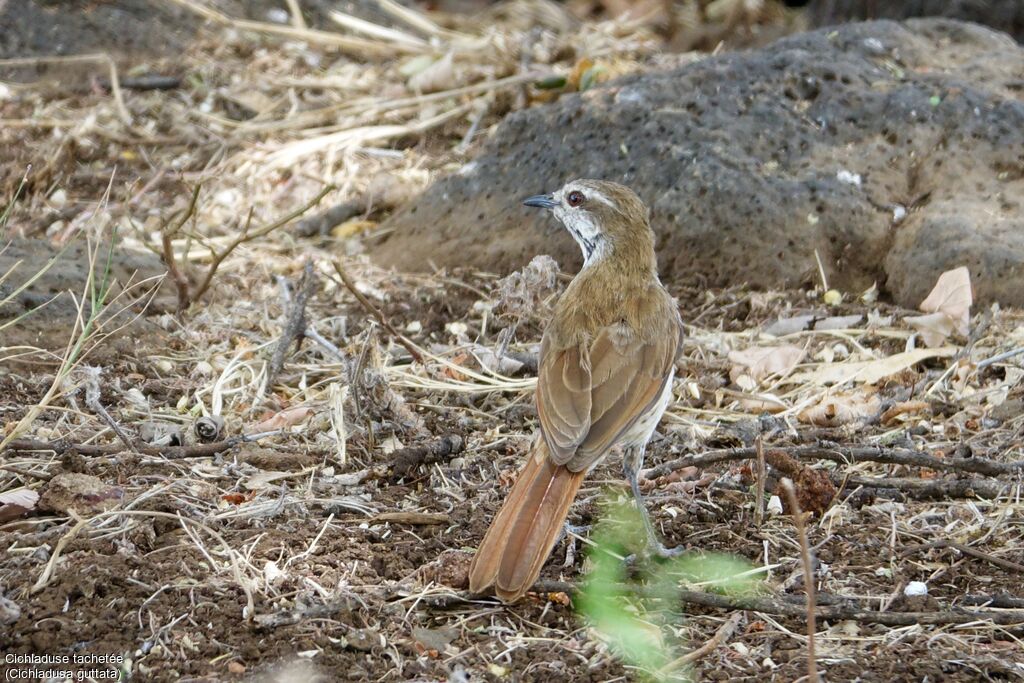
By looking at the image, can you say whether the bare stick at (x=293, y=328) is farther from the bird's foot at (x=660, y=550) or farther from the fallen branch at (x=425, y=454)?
the bird's foot at (x=660, y=550)

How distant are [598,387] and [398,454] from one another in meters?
0.94

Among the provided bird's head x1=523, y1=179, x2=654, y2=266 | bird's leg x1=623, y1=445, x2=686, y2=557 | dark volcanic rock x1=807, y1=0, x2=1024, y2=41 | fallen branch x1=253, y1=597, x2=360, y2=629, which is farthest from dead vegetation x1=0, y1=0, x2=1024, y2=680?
dark volcanic rock x1=807, y1=0, x2=1024, y2=41

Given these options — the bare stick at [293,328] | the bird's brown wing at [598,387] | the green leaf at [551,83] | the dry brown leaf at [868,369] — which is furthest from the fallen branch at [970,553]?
the green leaf at [551,83]

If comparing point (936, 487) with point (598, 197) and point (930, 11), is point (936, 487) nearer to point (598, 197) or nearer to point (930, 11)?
point (598, 197)

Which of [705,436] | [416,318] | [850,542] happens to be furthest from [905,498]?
[416,318]

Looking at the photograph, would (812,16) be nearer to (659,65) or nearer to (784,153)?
(659,65)

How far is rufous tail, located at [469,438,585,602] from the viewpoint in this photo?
4230mm

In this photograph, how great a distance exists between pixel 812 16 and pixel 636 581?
773cm

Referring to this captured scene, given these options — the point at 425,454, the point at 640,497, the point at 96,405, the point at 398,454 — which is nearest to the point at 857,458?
the point at 640,497

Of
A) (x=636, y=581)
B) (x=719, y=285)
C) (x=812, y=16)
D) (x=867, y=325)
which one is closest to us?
(x=636, y=581)

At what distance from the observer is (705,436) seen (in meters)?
5.80

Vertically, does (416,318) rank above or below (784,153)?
below

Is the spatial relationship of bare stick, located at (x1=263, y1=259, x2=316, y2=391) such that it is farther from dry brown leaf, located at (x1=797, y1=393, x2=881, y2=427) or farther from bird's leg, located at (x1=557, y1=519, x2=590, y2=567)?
dry brown leaf, located at (x1=797, y1=393, x2=881, y2=427)

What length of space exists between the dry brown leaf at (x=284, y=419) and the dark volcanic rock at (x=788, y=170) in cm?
206
